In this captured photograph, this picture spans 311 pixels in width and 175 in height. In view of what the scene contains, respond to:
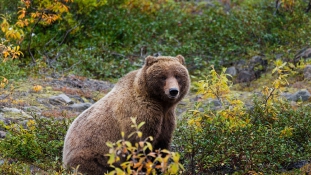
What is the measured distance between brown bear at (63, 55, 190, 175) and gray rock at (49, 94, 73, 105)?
383 cm

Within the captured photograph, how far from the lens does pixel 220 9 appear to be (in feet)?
55.1

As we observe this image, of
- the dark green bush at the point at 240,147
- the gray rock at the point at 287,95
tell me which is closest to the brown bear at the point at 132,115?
the dark green bush at the point at 240,147

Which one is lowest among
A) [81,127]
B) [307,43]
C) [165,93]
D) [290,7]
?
[81,127]

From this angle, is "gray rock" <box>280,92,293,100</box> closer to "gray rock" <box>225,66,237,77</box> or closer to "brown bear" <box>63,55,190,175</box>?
"gray rock" <box>225,66,237,77</box>

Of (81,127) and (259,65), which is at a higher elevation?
(259,65)

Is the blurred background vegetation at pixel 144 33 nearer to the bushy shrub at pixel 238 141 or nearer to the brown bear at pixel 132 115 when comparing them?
the bushy shrub at pixel 238 141

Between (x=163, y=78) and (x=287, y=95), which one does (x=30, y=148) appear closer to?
(x=163, y=78)

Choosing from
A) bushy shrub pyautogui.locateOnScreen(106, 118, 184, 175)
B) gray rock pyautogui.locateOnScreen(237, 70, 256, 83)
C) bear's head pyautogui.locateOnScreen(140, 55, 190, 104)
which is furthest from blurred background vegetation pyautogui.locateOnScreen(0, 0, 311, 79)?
bushy shrub pyautogui.locateOnScreen(106, 118, 184, 175)

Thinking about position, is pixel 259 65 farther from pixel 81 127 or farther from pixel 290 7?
pixel 81 127

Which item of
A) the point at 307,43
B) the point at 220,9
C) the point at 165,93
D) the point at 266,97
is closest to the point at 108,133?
the point at 165,93

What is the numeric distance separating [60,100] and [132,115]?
437 centimetres

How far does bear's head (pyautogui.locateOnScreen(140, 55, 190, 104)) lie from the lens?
635cm

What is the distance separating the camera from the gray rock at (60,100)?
1034cm

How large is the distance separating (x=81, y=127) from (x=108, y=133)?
0.35 meters
